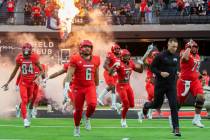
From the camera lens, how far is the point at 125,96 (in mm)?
18297

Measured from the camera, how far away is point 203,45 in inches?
1635

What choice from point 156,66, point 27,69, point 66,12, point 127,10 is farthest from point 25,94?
point 127,10

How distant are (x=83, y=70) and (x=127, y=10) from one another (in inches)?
923

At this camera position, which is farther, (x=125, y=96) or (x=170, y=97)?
(x=125, y=96)

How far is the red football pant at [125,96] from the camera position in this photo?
18203mm

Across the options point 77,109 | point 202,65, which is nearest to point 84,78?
point 77,109

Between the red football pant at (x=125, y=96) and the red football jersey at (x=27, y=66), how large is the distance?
2.47 meters

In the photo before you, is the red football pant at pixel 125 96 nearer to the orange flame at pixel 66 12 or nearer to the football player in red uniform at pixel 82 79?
the football player in red uniform at pixel 82 79

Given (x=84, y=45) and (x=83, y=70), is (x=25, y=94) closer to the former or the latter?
(x=83, y=70)

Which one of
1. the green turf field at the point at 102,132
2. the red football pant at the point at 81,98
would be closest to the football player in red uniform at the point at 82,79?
the red football pant at the point at 81,98

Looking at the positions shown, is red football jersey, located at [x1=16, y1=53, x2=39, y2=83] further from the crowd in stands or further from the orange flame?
the crowd in stands

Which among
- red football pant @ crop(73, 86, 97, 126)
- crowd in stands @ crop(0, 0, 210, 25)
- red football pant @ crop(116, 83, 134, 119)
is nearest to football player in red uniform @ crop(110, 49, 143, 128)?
red football pant @ crop(116, 83, 134, 119)

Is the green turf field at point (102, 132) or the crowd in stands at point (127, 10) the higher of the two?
the crowd in stands at point (127, 10)

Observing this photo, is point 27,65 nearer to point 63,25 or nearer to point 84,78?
point 84,78
